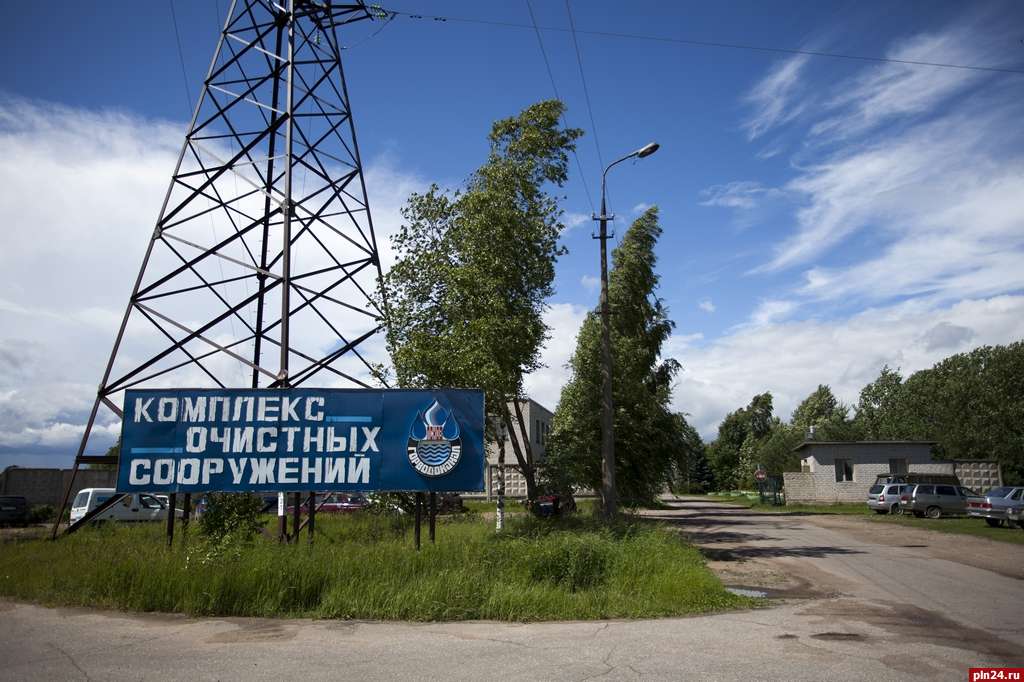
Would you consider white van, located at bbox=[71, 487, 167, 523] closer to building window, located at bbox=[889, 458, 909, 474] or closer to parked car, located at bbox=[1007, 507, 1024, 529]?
parked car, located at bbox=[1007, 507, 1024, 529]

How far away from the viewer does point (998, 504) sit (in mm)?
26047

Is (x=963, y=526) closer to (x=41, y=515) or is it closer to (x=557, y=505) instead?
(x=557, y=505)

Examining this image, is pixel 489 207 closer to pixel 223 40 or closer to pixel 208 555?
pixel 223 40

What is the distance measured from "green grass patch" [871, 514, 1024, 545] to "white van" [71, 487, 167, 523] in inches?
1161

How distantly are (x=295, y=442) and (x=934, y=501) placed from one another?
30.0 metres

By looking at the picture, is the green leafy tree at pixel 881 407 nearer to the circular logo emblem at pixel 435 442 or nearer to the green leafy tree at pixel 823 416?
the green leafy tree at pixel 823 416

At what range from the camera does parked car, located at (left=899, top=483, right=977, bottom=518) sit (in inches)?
1214

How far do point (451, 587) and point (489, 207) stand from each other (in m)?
10.2

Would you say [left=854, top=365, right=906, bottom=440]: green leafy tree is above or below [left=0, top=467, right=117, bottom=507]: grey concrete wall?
above

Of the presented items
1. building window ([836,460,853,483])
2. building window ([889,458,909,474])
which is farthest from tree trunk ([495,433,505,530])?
building window ([889,458,909,474])

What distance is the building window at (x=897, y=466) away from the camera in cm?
4228

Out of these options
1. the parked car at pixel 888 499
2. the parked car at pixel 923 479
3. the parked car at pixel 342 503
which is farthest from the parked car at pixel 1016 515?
the parked car at pixel 342 503

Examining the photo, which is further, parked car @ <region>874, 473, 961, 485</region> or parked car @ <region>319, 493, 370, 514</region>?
parked car @ <region>874, 473, 961, 485</region>

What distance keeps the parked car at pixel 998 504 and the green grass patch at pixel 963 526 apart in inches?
16.4
